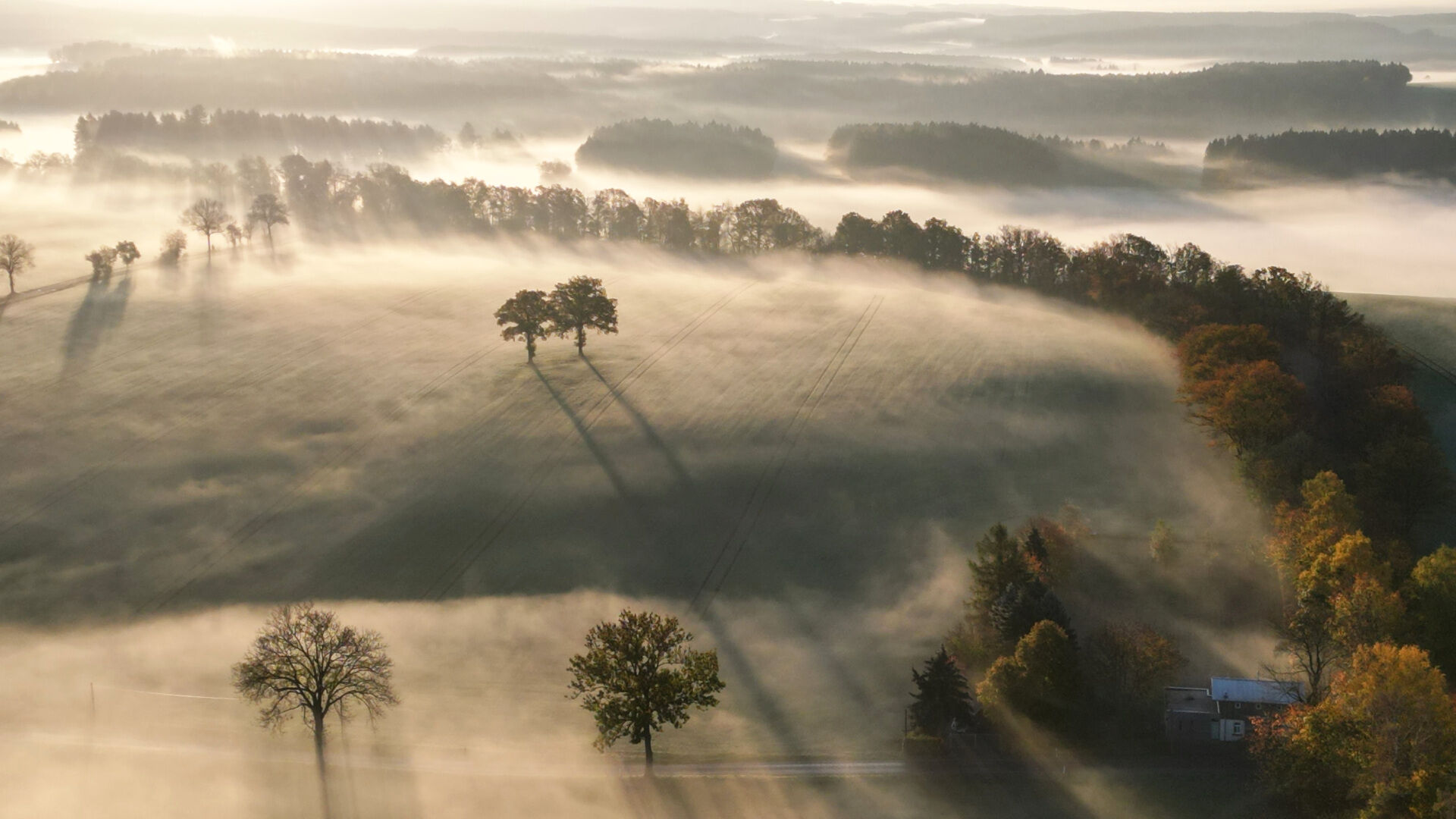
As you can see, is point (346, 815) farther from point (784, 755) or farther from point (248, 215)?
point (248, 215)

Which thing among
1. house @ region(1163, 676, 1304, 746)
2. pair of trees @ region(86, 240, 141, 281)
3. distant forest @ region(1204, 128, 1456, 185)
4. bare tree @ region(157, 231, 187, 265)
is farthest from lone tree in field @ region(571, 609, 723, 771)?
Answer: distant forest @ region(1204, 128, 1456, 185)

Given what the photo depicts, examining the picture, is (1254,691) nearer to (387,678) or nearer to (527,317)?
(387,678)

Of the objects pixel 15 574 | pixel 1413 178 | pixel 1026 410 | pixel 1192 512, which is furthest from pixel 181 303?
pixel 1413 178

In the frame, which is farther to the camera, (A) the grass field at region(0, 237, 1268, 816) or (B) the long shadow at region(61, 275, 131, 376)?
(B) the long shadow at region(61, 275, 131, 376)

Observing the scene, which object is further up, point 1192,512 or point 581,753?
point 1192,512

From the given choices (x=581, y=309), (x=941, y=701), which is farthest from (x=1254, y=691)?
(x=581, y=309)

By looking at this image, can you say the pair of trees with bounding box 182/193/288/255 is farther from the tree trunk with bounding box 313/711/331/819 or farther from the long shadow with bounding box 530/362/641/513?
the tree trunk with bounding box 313/711/331/819
